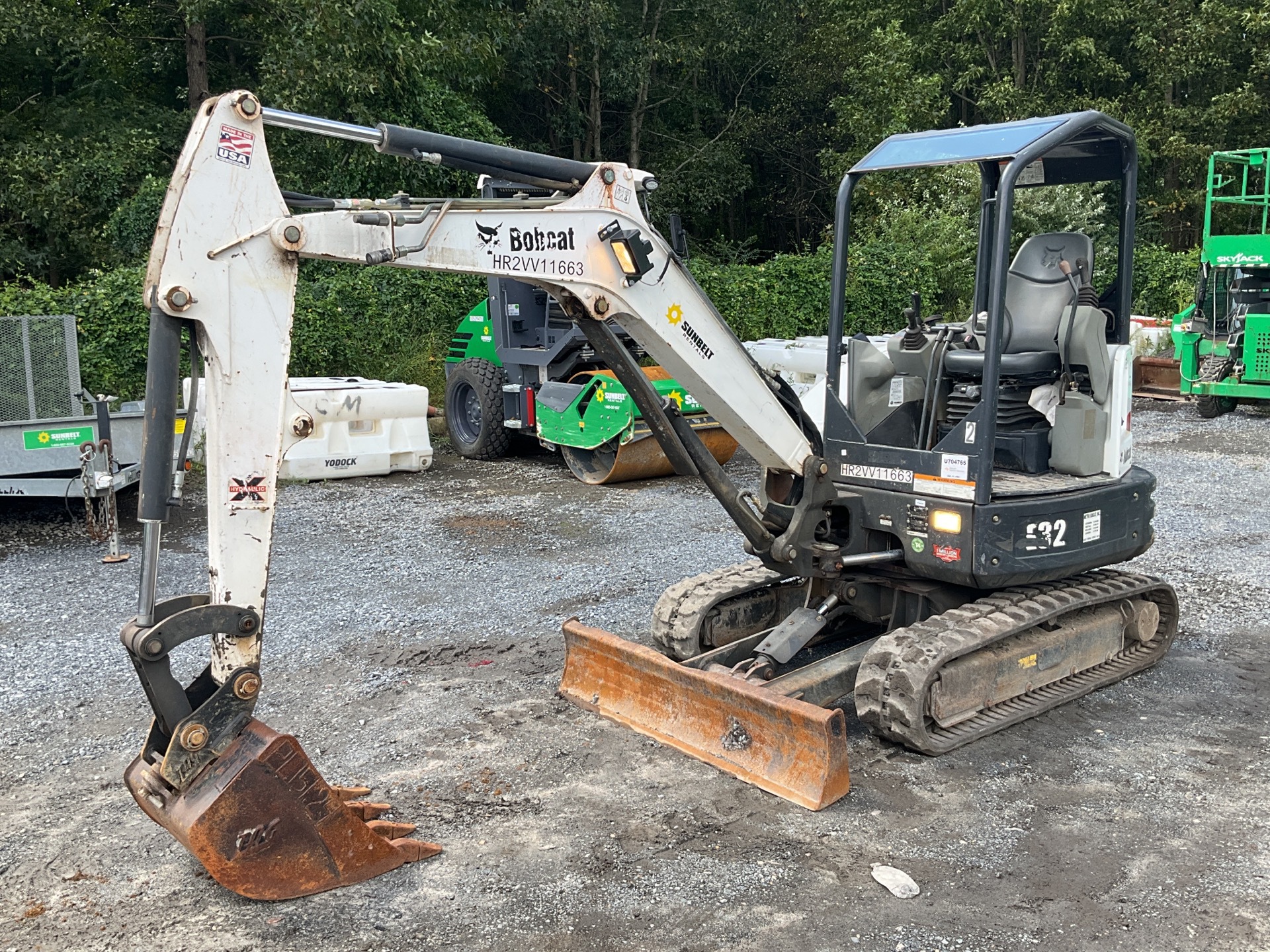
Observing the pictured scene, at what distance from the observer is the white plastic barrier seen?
11.6 m

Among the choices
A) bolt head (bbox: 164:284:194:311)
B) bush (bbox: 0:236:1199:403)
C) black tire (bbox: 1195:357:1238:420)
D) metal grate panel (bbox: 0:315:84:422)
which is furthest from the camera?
black tire (bbox: 1195:357:1238:420)

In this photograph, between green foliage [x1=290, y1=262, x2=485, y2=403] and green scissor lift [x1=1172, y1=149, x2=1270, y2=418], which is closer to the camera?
green foliage [x1=290, y1=262, x2=485, y2=403]

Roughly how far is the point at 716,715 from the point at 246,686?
2091 millimetres

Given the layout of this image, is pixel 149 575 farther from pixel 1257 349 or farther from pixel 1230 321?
pixel 1230 321

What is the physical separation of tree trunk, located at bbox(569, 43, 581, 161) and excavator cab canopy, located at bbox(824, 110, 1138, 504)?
20.0 meters

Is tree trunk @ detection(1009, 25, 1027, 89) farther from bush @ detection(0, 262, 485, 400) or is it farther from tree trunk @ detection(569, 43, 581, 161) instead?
bush @ detection(0, 262, 485, 400)

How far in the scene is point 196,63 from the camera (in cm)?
1956

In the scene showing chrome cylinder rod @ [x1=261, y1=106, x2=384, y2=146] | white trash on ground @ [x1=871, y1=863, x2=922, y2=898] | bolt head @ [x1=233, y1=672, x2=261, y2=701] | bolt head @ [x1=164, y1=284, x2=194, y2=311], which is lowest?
white trash on ground @ [x1=871, y1=863, x2=922, y2=898]

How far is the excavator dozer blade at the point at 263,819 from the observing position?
12.4 feet

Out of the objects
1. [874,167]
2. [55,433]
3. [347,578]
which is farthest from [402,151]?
[55,433]

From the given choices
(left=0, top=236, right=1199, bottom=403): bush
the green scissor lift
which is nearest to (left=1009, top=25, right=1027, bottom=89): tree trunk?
(left=0, top=236, right=1199, bottom=403): bush

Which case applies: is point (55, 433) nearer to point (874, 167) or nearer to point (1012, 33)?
point (874, 167)

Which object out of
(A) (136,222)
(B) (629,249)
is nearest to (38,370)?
(B) (629,249)

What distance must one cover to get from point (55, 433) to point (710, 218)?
23229 mm
